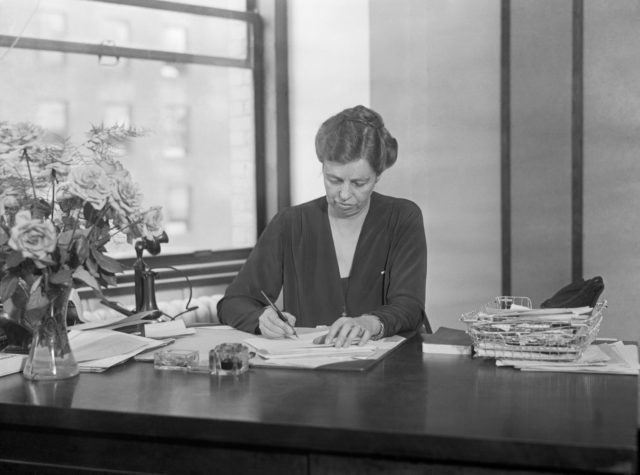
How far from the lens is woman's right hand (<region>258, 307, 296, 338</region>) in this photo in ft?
7.66

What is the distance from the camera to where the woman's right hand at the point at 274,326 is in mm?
2336

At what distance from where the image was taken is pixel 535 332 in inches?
75.9

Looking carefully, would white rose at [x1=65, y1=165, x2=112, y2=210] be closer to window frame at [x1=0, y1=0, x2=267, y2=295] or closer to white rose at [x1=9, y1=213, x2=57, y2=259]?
white rose at [x1=9, y1=213, x2=57, y2=259]

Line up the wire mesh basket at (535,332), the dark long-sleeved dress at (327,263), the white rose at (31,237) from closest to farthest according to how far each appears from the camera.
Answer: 1. the white rose at (31,237)
2. the wire mesh basket at (535,332)
3. the dark long-sleeved dress at (327,263)

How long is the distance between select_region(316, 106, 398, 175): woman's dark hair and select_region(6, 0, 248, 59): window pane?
1784 millimetres

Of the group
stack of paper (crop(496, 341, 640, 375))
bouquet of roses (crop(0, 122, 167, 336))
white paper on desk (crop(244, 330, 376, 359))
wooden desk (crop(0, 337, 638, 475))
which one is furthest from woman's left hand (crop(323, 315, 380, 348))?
bouquet of roses (crop(0, 122, 167, 336))

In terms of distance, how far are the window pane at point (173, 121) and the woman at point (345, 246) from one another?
1531 millimetres

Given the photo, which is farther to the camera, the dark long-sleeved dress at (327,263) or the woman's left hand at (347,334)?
the dark long-sleeved dress at (327,263)

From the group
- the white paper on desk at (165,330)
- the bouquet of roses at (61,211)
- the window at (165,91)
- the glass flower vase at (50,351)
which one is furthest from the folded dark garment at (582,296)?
the window at (165,91)

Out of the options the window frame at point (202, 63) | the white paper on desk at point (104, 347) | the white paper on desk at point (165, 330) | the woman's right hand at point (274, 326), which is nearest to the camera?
the white paper on desk at point (104, 347)

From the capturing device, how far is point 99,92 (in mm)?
4180

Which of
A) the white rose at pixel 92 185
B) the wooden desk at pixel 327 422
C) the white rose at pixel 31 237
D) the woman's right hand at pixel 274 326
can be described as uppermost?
the white rose at pixel 92 185

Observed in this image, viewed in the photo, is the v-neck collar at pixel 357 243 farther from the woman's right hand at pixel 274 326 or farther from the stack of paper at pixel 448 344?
the stack of paper at pixel 448 344

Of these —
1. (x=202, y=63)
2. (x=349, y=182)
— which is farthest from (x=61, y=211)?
(x=202, y=63)
